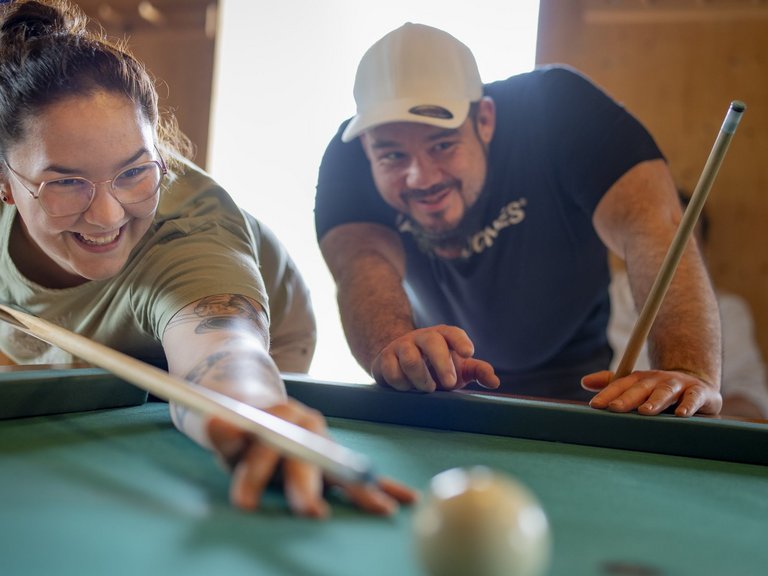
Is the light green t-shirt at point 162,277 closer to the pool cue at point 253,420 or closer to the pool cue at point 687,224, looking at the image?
the pool cue at point 253,420

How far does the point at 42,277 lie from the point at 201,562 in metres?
1.36

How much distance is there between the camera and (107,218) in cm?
160

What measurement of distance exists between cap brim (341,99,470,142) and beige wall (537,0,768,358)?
2336mm

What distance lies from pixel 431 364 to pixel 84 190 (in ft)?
2.47

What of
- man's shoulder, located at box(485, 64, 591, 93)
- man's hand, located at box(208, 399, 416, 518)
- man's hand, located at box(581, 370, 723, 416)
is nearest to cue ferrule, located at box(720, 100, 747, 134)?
man's hand, located at box(581, 370, 723, 416)

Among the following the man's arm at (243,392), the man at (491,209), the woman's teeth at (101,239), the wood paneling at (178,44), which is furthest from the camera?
the wood paneling at (178,44)

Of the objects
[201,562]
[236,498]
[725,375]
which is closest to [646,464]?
[236,498]

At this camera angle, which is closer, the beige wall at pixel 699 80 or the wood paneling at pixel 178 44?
the beige wall at pixel 699 80

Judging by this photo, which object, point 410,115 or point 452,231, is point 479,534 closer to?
point 410,115

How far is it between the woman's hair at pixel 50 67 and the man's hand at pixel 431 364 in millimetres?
731

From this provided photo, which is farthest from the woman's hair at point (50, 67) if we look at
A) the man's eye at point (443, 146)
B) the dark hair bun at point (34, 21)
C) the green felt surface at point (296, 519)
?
the man's eye at point (443, 146)

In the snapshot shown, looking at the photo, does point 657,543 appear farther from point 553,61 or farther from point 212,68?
point 212,68

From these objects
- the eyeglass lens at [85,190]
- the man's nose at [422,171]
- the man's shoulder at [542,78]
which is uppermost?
the man's shoulder at [542,78]

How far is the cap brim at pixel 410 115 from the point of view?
2.30m
